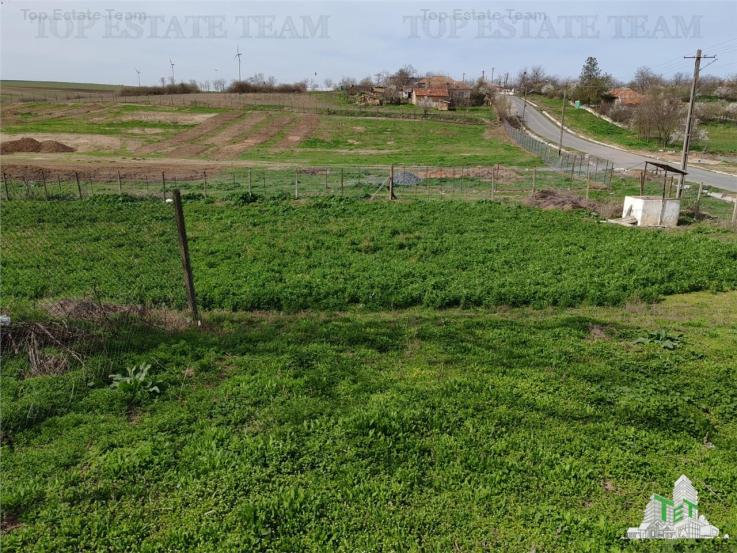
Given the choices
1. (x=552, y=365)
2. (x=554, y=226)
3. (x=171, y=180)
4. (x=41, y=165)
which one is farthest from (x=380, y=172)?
(x=552, y=365)

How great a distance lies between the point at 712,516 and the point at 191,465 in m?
4.53

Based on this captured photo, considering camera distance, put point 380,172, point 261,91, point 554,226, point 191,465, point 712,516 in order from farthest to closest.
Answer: point 261,91, point 380,172, point 554,226, point 191,465, point 712,516

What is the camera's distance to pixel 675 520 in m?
4.22

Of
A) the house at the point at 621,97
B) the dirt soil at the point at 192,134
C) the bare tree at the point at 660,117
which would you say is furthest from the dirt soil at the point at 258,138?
the house at the point at 621,97

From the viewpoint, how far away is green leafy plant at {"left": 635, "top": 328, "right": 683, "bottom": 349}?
7.70 meters

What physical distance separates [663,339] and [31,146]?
58018 millimetres

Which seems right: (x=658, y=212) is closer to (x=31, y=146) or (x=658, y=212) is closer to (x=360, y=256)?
(x=360, y=256)

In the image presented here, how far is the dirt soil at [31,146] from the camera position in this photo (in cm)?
4935

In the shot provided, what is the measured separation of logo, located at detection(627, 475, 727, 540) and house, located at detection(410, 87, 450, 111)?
9304 centimetres

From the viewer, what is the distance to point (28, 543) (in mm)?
3736

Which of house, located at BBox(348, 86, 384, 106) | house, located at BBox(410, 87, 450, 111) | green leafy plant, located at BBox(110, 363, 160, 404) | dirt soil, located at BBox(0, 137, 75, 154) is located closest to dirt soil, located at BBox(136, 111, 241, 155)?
dirt soil, located at BBox(0, 137, 75, 154)

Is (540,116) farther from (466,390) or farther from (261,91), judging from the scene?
(466,390)

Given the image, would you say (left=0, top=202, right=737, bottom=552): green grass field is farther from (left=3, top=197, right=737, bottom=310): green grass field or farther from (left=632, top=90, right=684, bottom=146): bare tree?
(left=632, top=90, right=684, bottom=146): bare tree

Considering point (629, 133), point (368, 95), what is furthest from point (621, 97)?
point (368, 95)
